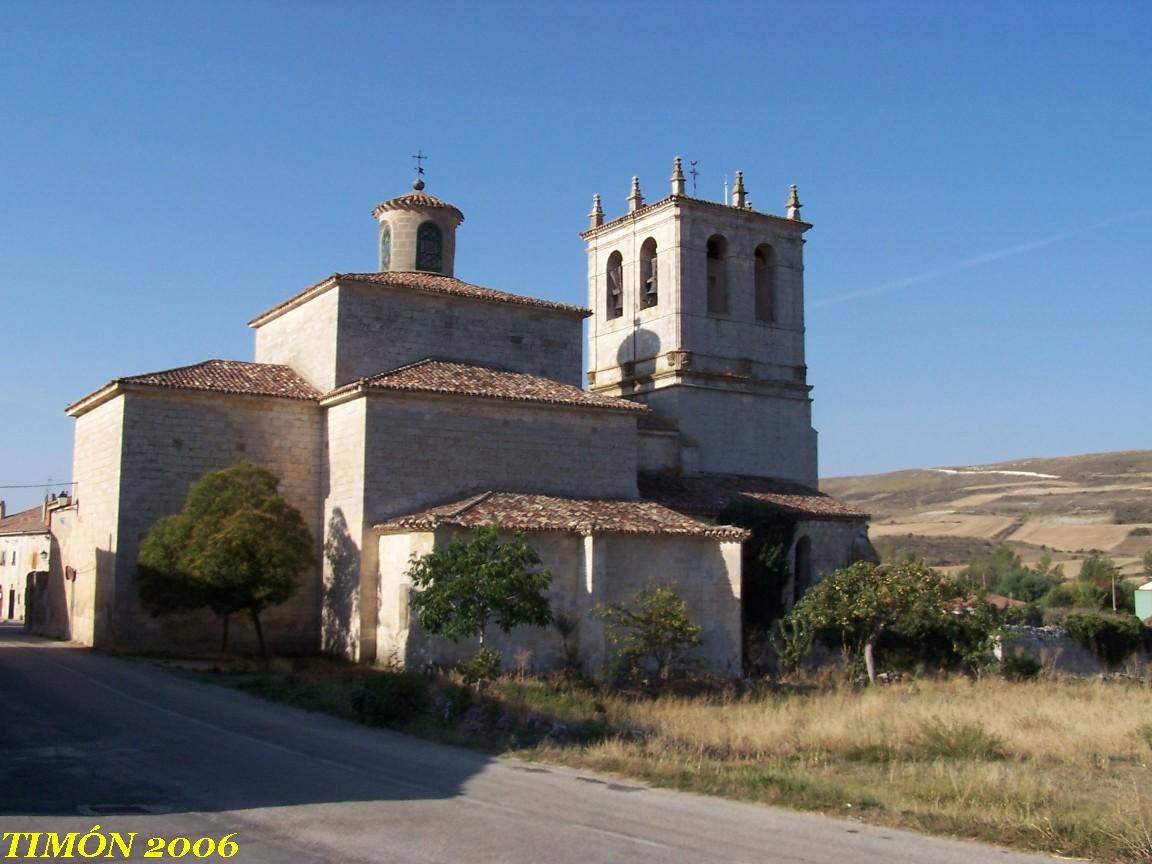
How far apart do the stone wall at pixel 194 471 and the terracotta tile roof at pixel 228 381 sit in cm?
19

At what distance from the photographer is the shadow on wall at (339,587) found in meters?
23.0

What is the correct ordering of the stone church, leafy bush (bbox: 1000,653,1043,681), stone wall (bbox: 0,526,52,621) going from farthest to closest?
stone wall (bbox: 0,526,52,621)
leafy bush (bbox: 1000,653,1043,681)
the stone church

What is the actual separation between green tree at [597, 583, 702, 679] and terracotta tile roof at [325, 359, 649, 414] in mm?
5494

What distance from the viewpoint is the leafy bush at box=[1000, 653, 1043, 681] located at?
1060 inches

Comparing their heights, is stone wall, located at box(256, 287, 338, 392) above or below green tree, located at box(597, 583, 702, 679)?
above

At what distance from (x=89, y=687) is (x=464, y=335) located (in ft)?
39.2

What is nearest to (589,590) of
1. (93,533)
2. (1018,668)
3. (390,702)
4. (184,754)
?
(390,702)

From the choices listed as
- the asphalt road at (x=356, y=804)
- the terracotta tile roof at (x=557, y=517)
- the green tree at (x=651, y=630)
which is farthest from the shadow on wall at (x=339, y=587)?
the asphalt road at (x=356, y=804)

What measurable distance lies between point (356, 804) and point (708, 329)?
23949 mm

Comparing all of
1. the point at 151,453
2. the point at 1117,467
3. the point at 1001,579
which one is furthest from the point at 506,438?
the point at 1117,467

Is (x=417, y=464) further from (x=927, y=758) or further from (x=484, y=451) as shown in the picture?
(x=927, y=758)

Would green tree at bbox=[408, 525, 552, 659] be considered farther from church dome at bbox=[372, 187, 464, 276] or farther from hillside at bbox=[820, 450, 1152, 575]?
hillside at bbox=[820, 450, 1152, 575]

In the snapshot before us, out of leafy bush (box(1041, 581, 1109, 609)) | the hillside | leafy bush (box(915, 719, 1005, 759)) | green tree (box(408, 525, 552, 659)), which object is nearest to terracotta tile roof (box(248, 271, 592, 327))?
green tree (box(408, 525, 552, 659))

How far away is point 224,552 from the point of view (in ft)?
68.7
